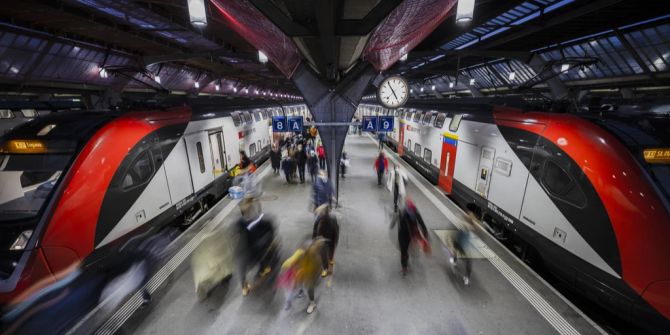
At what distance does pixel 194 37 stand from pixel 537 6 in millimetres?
13812

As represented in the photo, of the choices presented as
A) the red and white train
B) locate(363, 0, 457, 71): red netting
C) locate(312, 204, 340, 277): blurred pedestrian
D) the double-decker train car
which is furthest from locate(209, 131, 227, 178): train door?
the red and white train

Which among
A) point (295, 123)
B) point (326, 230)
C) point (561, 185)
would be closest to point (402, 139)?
point (295, 123)

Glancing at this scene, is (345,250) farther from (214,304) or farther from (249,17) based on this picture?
(249,17)

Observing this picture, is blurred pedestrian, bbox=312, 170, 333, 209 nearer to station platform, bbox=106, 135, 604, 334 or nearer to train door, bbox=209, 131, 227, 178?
station platform, bbox=106, 135, 604, 334

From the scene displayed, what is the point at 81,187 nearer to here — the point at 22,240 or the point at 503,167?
the point at 22,240

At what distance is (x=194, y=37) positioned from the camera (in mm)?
11328

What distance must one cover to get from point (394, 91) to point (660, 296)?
5.25 meters

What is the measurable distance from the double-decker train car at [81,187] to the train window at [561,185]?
707 centimetres

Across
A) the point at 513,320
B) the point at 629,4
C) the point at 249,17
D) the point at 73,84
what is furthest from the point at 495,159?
the point at 73,84

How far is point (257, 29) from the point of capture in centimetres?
346

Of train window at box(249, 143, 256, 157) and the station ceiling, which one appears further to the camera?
Result: train window at box(249, 143, 256, 157)

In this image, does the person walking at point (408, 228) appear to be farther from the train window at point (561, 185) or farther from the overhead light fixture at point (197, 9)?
the overhead light fixture at point (197, 9)

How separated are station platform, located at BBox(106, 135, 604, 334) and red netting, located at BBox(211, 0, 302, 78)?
3940 millimetres

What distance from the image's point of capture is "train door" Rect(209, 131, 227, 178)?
7.51 metres
